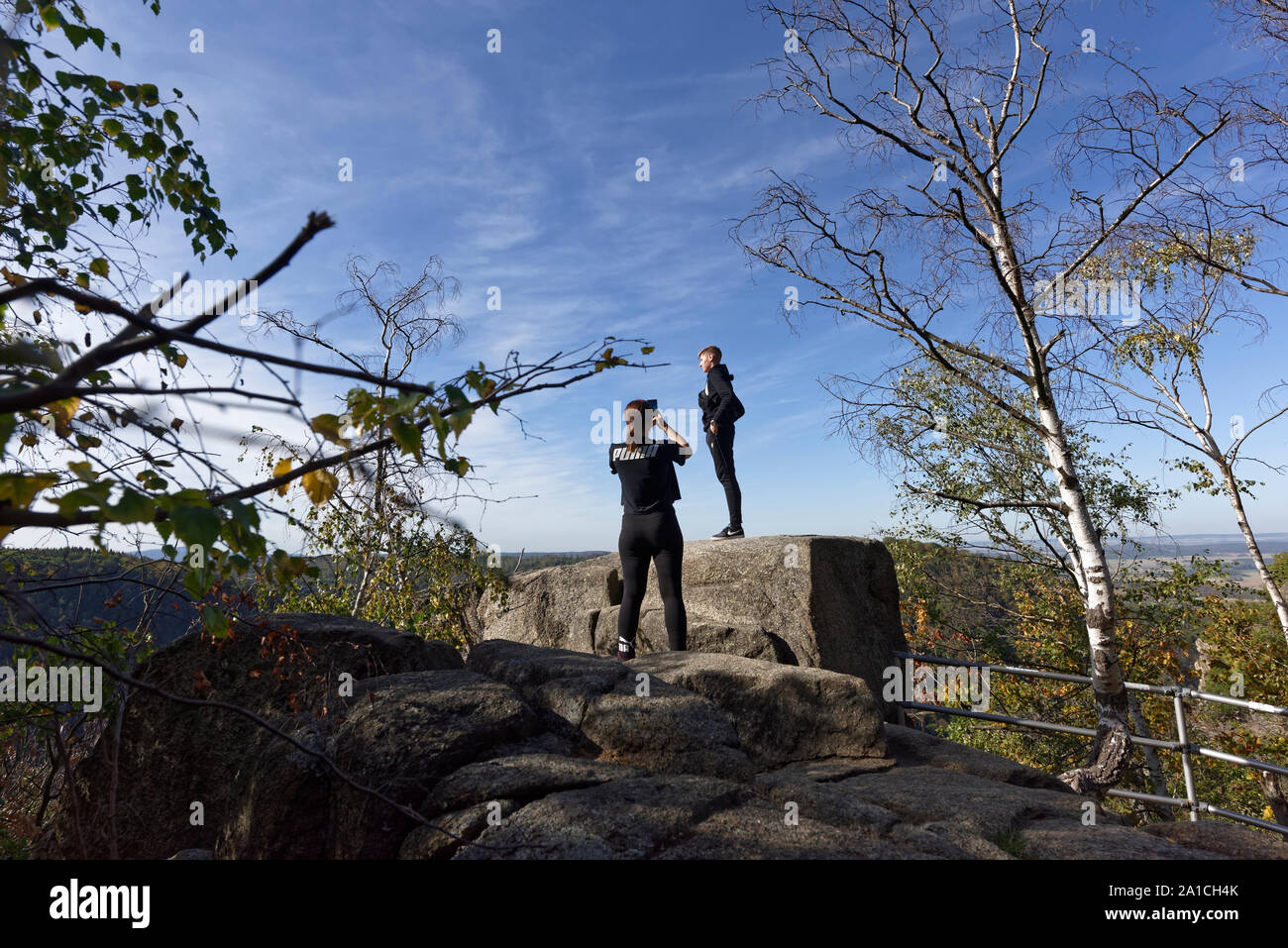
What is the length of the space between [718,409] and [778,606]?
2.34 m

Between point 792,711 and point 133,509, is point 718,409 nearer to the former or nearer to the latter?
point 792,711

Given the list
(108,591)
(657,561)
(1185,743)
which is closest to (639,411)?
(657,561)

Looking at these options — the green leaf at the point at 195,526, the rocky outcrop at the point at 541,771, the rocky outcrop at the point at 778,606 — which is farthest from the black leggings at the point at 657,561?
the green leaf at the point at 195,526

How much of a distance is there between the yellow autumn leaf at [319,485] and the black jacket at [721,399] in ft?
21.8

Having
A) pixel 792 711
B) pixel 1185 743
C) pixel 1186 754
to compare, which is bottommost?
pixel 1186 754

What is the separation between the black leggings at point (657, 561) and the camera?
270 inches

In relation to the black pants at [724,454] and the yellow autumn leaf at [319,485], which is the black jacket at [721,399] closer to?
the black pants at [724,454]

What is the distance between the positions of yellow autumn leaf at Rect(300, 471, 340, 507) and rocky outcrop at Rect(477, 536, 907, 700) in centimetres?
626

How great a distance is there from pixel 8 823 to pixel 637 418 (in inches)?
260

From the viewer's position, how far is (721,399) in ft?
28.5

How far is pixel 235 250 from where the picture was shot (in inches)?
243
